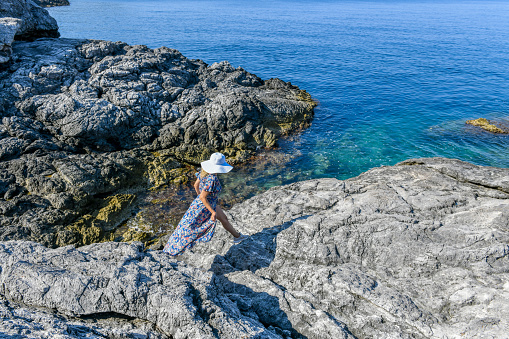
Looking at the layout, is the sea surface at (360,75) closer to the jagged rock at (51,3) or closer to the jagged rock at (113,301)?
the jagged rock at (113,301)

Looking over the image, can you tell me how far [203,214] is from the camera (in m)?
7.62

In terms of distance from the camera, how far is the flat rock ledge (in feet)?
15.4

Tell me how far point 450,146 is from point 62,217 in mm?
20857

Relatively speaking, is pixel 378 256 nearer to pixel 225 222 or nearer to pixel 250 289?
pixel 250 289

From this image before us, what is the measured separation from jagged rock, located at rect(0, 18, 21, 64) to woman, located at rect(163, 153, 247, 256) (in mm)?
17065

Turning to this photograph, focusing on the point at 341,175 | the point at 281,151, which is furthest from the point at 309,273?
the point at 281,151

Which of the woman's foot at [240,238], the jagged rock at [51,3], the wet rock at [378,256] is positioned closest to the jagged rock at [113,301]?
the wet rock at [378,256]

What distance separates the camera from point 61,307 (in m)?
4.72

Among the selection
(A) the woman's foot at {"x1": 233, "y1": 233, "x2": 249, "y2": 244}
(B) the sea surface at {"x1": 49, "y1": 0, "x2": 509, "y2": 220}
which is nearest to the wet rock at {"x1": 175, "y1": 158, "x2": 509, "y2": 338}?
(A) the woman's foot at {"x1": 233, "y1": 233, "x2": 249, "y2": 244}

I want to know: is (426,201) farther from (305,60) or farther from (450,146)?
(305,60)

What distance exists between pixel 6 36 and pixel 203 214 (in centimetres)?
1793

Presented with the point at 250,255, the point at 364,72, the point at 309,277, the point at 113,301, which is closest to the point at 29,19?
the point at 250,255

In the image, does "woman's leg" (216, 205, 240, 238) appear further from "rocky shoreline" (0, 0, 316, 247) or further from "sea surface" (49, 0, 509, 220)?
"sea surface" (49, 0, 509, 220)

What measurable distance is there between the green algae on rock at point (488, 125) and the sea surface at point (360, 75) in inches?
24.4
